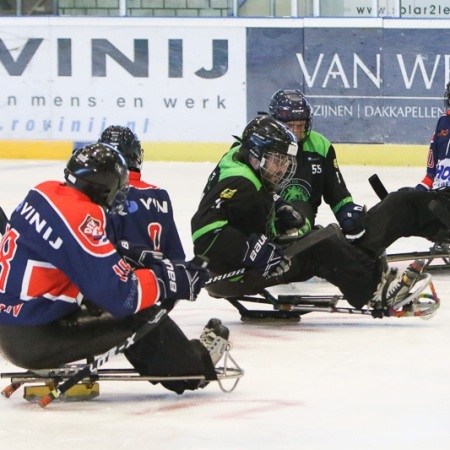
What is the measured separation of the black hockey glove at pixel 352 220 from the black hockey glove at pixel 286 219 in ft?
1.38

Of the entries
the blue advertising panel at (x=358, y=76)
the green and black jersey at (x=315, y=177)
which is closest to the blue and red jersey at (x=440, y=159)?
the green and black jersey at (x=315, y=177)

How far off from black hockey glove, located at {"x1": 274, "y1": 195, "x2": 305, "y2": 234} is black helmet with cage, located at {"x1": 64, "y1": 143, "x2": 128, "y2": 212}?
194 centimetres

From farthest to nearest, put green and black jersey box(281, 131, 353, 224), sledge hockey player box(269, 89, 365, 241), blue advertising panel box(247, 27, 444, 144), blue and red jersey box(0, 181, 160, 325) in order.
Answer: blue advertising panel box(247, 27, 444, 144)
green and black jersey box(281, 131, 353, 224)
sledge hockey player box(269, 89, 365, 241)
blue and red jersey box(0, 181, 160, 325)

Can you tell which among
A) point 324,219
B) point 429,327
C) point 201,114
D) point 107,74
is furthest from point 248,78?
point 429,327

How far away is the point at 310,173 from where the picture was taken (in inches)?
266

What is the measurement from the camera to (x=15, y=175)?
11.9m

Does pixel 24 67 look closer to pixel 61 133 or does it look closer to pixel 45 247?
pixel 61 133

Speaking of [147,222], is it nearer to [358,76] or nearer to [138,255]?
[138,255]

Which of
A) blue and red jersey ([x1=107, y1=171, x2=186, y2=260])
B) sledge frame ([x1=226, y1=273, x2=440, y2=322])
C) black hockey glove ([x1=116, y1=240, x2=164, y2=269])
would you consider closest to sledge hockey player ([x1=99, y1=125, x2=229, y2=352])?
blue and red jersey ([x1=107, y1=171, x2=186, y2=260])

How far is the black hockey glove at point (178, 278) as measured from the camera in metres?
4.09

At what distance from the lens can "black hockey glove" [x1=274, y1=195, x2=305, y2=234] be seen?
5.93 meters

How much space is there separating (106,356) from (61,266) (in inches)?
13.8

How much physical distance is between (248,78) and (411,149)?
169cm

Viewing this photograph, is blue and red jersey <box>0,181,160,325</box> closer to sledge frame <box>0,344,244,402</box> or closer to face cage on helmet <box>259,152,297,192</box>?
sledge frame <box>0,344,244,402</box>
